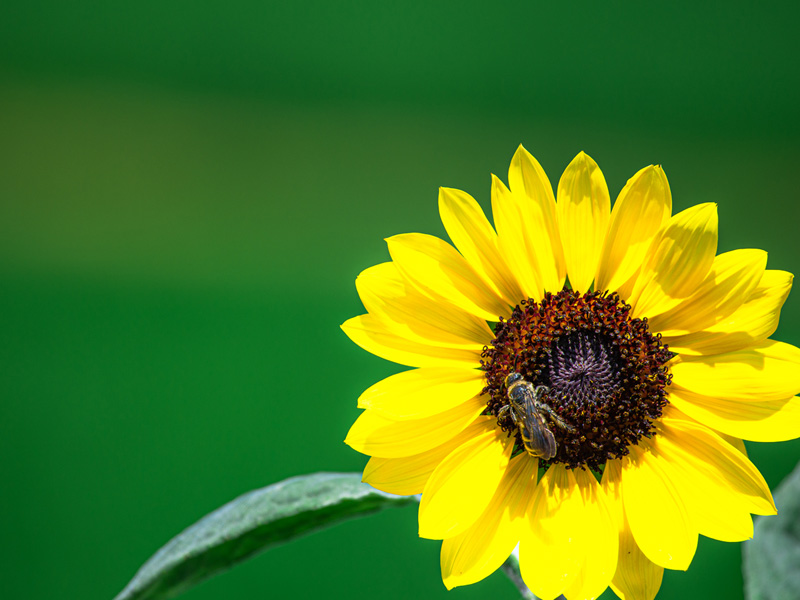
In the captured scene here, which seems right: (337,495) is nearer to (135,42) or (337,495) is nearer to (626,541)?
(626,541)

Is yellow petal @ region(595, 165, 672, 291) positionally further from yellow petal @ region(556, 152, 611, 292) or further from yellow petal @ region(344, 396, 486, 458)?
yellow petal @ region(344, 396, 486, 458)

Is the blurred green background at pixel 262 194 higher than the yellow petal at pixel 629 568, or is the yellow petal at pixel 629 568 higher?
the blurred green background at pixel 262 194

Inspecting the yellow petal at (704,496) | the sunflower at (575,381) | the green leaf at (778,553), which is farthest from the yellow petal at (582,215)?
the green leaf at (778,553)

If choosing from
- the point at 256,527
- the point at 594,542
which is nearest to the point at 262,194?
the point at 256,527

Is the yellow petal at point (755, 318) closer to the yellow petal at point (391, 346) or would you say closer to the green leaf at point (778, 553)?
the yellow petal at point (391, 346)

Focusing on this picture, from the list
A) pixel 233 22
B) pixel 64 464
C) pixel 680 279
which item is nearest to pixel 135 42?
pixel 233 22

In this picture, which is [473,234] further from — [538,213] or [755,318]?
[755,318]
